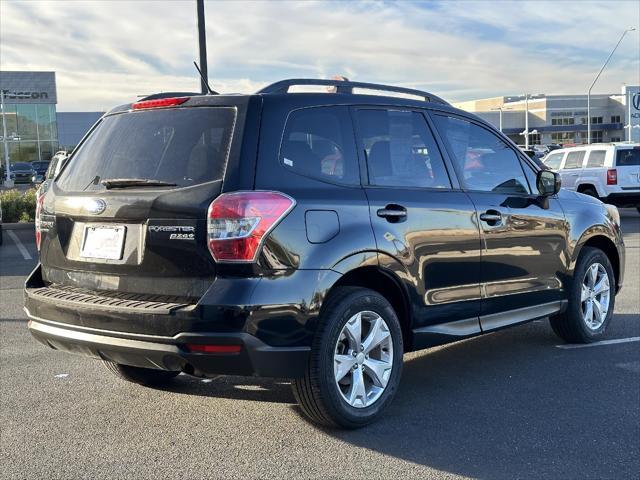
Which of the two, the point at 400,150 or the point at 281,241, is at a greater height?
the point at 400,150

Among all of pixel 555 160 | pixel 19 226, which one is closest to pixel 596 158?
pixel 555 160

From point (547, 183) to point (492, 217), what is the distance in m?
0.79

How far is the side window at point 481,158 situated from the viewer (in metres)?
5.15

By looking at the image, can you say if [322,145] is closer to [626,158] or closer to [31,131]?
[626,158]

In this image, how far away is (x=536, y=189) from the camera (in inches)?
225

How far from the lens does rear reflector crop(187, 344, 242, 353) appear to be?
12.3 feet

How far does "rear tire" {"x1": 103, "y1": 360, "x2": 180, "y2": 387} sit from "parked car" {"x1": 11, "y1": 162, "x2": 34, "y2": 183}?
46073 millimetres

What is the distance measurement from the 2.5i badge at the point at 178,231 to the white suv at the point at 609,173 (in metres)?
17.7

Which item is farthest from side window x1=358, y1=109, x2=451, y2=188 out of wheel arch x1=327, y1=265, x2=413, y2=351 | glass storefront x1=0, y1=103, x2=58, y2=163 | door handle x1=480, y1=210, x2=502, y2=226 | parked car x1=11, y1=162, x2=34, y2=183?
glass storefront x1=0, y1=103, x2=58, y2=163

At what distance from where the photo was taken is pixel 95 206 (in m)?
4.16

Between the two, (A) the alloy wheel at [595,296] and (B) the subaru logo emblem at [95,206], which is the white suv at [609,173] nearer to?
(A) the alloy wheel at [595,296]

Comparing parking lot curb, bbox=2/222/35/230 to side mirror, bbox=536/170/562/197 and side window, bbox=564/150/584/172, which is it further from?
side mirror, bbox=536/170/562/197

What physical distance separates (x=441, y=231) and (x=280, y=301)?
4.59 feet

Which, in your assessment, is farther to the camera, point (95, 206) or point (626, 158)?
point (626, 158)
